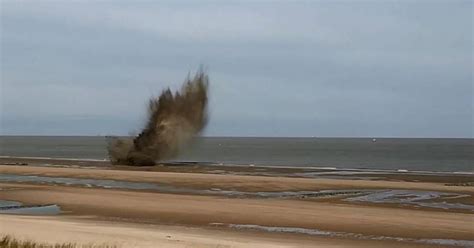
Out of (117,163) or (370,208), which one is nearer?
(370,208)

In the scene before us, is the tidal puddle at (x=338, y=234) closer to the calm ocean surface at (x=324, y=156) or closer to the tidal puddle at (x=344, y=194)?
the tidal puddle at (x=344, y=194)

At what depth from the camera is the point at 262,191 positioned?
30.8m

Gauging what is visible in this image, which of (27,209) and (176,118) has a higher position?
(176,118)

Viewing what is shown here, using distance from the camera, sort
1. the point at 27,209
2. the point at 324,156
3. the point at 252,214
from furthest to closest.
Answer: the point at 324,156
the point at 27,209
the point at 252,214

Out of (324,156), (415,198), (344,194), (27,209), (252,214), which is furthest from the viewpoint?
(324,156)

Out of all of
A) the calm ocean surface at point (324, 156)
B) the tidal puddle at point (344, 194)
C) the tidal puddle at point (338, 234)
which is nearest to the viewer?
the tidal puddle at point (338, 234)

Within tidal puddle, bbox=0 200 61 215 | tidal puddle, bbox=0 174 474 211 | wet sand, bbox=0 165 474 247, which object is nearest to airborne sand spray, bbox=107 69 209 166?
tidal puddle, bbox=0 174 474 211

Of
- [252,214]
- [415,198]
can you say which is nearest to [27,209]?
[252,214]

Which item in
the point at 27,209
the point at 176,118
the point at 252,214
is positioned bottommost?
the point at 252,214

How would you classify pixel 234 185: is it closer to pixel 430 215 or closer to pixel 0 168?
pixel 430 215

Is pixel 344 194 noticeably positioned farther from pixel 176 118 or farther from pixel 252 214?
pixel 176 118

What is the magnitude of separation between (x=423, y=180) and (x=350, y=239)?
78.6ft

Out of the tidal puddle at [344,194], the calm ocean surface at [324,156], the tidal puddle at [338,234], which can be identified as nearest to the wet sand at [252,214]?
the tidal puddle at [338,234]

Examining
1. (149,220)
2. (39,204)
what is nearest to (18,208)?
(39,204)
